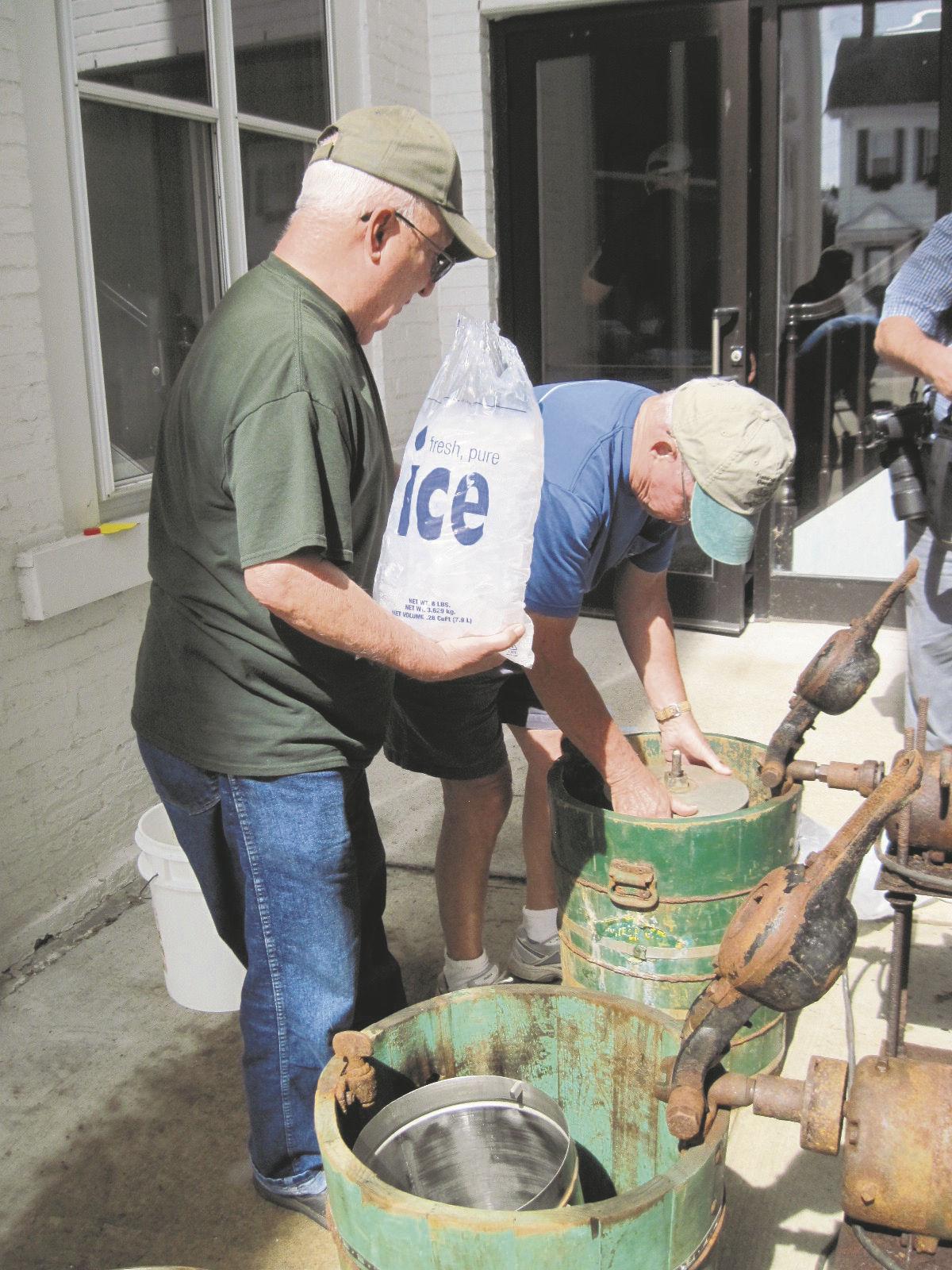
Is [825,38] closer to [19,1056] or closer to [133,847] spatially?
[133,847]

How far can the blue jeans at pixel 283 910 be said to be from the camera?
214cm

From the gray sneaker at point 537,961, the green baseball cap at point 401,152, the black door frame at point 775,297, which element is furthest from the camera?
the black door frame at point 775,297

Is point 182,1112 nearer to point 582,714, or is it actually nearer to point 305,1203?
point 305,1203

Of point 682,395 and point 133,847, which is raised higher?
point 682,395

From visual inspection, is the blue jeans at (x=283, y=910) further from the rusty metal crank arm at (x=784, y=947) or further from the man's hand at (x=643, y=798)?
the rusty metal crank arm at (x=784, y=947)

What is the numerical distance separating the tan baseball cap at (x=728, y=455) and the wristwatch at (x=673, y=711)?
0.61m

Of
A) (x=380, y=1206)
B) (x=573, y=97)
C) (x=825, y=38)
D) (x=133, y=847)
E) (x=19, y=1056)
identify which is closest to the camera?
(x=380, y=1206)

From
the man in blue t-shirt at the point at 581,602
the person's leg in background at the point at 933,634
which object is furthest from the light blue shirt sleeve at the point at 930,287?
the man in blue t-shirt at the point at 581,602

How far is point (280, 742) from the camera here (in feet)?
6.85

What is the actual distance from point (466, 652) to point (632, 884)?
679 millimetres

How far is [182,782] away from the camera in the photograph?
2203mm

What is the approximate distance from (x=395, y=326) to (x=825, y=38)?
234 cm

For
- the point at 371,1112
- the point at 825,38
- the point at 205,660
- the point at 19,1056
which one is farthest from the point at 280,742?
the point at 825,38

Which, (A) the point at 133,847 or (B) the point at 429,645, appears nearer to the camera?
(B) the point at 429,645
